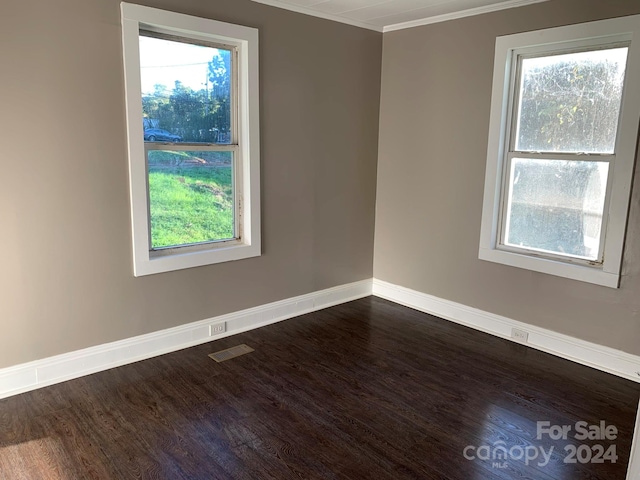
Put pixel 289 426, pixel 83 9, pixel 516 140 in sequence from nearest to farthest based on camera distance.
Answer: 1. pixel 289 426
2. pixel 83 9
3. pixel 516 140

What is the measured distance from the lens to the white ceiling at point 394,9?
3.47 meters

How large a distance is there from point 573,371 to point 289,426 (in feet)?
6.59

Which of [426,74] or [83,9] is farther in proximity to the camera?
[426,74]

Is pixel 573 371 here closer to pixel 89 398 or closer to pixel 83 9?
pixel 89 398

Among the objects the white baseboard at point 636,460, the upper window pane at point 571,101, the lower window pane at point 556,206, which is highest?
the upper window pane at point 571,101

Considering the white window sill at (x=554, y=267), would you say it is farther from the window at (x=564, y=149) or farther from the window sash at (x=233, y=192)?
the window sash at (x=233, y=192)

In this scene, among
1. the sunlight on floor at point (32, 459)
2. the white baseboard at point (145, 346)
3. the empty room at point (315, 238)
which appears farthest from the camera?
the white baseboard at point (145, 346)

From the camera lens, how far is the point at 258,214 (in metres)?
3.69

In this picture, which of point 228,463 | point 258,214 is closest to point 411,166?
point 258,214

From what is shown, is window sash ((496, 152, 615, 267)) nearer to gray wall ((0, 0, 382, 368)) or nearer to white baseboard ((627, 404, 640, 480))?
gray wall ((0, 0, 382, 368))

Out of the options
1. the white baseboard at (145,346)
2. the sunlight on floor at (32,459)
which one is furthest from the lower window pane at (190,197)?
the sunlight on floor at (32,459)

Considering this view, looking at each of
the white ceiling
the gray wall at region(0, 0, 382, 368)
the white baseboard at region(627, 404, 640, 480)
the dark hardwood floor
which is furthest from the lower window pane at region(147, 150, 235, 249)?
the white baseboard at region(627, 404, 640, 480)

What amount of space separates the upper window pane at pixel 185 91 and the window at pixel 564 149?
206cm

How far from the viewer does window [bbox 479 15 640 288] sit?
3031 mm
